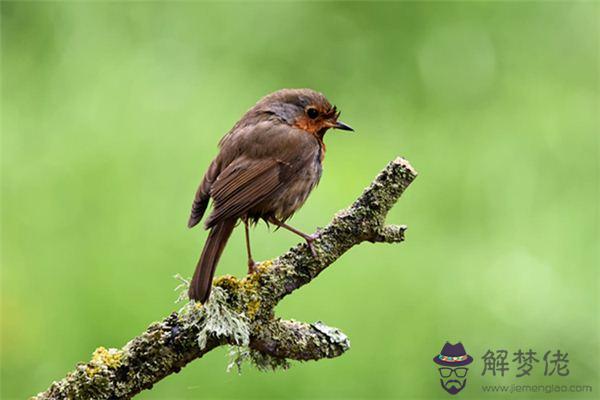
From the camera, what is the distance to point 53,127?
6.13 m

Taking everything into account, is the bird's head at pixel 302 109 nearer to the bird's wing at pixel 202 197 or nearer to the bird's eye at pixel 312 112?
the bird's eye at pixel 312 112

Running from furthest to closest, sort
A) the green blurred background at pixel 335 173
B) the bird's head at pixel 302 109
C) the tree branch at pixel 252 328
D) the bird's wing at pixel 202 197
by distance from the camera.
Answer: the green blurred background at pixel 335 173, the bird's head at pixel 302 109, the bird's wing at pixel 202 197, the tree branch at pixel 252 328

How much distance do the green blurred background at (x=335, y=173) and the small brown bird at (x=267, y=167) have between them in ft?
2.97

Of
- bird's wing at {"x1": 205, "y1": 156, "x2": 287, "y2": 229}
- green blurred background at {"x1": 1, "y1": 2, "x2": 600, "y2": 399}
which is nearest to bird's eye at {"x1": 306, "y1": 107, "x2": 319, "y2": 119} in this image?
bird's wing at {"x1": 205, "y1": 156, "x2": 287, "y2": 229}

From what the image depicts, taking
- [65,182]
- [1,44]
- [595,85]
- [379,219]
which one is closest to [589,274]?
[595,85]

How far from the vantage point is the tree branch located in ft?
10.2

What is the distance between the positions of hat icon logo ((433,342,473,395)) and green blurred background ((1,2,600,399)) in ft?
0.83

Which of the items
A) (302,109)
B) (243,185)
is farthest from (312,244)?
(302,109)

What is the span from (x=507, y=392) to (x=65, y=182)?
2737mm

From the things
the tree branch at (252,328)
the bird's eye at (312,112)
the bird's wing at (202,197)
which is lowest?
the tree branch at (252,328)

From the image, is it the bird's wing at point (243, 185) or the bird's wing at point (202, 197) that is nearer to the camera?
the bird's wing at point (243, 185)

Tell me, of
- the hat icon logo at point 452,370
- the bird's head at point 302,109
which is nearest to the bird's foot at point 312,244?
the bird's head at point 302,109

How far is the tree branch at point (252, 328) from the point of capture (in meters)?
3.11

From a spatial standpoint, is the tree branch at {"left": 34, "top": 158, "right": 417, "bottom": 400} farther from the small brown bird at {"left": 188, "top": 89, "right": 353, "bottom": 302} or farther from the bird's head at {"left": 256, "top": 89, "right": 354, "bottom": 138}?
the bird's head at {"left": 256, "top": 89, "right": 354, "bottom": 138}
